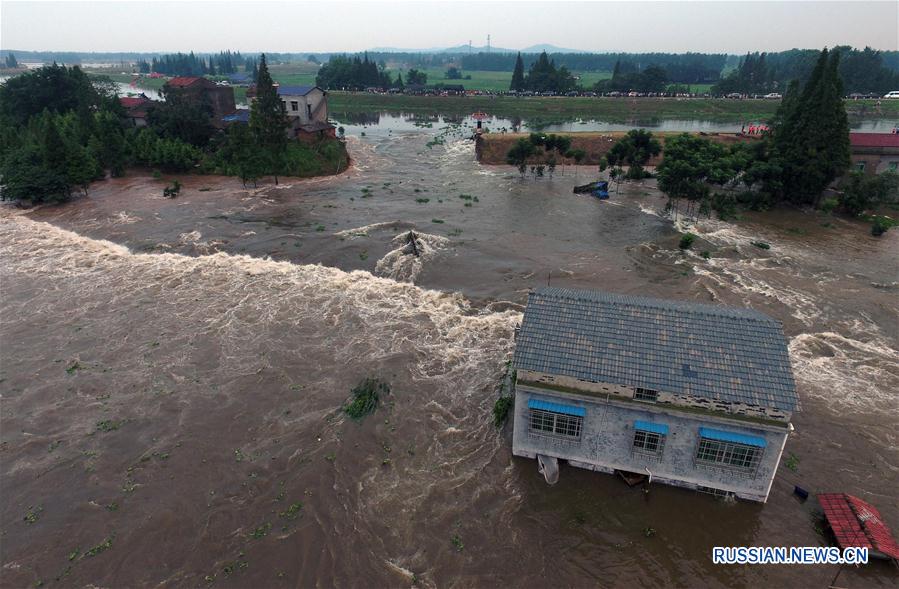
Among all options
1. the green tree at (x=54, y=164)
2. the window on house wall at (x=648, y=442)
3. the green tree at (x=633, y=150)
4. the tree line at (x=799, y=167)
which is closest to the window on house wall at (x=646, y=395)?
the window on house wall at (x=648, y=442)

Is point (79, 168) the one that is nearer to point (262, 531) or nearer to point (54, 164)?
point (54, 164)

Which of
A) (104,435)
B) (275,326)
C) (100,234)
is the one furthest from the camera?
(100,234)

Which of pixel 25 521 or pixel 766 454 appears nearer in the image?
pixel 766 454

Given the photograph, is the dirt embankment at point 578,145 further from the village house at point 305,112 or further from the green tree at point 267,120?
the green tree at point 267,120

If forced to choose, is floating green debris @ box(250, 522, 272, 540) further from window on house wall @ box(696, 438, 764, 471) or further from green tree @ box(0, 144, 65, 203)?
green tree @ box(0, 144, 65, 203)

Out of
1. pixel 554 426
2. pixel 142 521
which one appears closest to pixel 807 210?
pixel 554 426

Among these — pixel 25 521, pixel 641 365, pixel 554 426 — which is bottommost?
pixel 25 521

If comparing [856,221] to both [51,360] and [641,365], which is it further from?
[51,360]
